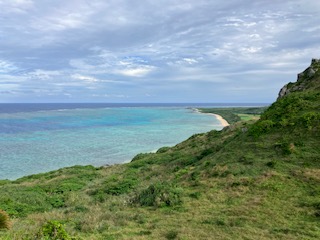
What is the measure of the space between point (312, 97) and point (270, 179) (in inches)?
556

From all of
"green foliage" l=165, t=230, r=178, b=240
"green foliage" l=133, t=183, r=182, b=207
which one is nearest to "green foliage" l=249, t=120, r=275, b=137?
"green foliage" l=133, t=183, r=182, b=207

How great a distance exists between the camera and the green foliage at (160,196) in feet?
54.4

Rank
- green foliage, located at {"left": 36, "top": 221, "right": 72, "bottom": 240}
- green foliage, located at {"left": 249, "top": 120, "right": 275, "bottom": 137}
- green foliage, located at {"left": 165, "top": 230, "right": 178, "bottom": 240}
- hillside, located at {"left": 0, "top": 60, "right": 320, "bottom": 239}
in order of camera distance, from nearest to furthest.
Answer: green foliage, located at {"left": 36, "top": 221, "right": 72, "bottom": 240} → green foliage, located at {"left": 165, "top": 230, "right": 178, "bottom": 240} → hillside, located at {"left": 0, "top": 60, "right": 320, "bottom": 239} → green foliage, located at {"left": 249, "top": 120, "right": 275, "bottom": 137}

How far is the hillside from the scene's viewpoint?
12.2 metres

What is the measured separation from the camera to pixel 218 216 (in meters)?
13.6

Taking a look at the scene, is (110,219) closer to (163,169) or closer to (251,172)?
(251,172)

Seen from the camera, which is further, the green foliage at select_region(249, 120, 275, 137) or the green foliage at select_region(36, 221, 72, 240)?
the green foliage at select_region(249, 120, 275, 137)

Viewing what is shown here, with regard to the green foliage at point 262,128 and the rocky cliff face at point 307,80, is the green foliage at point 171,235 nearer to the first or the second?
the green foliage at point 262,128

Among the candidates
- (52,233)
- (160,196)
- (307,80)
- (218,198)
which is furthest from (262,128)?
(52,233)

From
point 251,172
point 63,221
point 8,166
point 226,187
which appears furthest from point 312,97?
point 8,166

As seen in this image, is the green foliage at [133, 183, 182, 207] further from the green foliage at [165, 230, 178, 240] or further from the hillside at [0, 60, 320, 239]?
the green foliage at [165, 230, 178, 240]

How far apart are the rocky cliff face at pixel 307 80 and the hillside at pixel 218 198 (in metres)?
4.22

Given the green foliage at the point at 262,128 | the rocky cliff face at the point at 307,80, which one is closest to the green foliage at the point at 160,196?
the green foliage at the point at 262,128

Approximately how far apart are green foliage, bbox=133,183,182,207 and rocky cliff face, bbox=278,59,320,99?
22.6m
